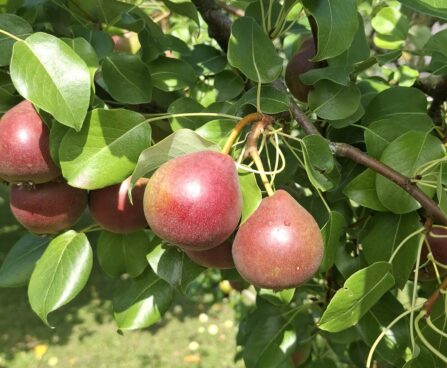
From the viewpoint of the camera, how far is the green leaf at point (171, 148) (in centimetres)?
86

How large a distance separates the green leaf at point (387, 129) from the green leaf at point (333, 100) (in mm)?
59

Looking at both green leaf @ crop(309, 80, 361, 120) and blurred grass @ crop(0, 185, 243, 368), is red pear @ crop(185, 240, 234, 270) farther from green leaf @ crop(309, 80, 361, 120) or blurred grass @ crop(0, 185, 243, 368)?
blurred grass @ crop(0, 185, 243, 368)

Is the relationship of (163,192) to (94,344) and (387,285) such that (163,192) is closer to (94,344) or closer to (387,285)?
(387,285)

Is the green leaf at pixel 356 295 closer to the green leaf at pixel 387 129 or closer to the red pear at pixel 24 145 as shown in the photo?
the green leaf at pixel 387 129

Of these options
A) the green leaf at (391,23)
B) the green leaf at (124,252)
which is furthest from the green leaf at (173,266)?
the green leaf at (391,23)

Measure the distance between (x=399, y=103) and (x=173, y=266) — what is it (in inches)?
23.1

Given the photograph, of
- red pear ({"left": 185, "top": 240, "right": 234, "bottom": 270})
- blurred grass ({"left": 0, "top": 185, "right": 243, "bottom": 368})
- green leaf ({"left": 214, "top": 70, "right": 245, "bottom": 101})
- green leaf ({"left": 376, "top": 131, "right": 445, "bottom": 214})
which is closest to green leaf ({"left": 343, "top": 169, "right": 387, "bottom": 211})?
green leaf ({"left": 376, "top": 131, "right": 445, "bottom": 214})

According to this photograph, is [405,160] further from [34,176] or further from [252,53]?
[34,176]

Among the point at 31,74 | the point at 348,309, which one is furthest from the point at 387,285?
the point at 31,74

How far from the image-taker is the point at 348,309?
3.06 ft

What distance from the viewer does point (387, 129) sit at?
1.10m

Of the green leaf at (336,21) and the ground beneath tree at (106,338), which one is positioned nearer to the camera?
the green leaf at (336,21)

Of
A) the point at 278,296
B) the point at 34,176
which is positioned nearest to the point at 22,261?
the point at 34,176

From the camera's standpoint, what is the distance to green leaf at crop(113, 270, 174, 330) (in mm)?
1244
